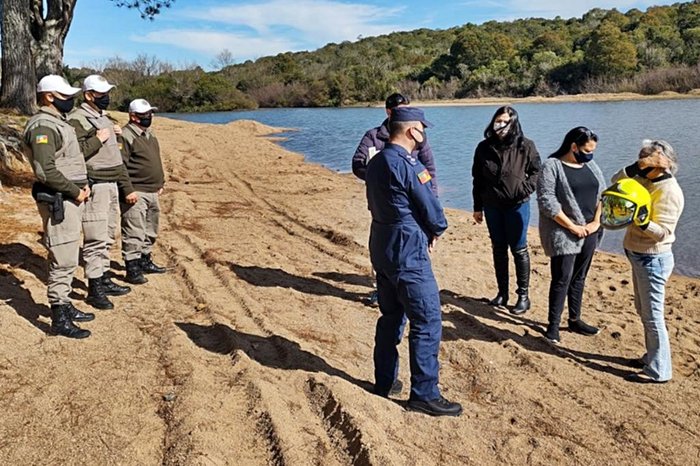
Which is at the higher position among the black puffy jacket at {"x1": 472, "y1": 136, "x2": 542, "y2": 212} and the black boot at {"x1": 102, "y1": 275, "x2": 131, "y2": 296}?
the black puffy jacket at {"x1": 472, "y1": 136, "x2": 542, "y2": 212}

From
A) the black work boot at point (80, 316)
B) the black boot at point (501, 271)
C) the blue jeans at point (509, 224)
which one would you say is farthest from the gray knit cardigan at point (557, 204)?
the black work boot at point (80, 316)

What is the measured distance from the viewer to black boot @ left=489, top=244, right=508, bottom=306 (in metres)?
5.70

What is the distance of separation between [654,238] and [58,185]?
169 inches

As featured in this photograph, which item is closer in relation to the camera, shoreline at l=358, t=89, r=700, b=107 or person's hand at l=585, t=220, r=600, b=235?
person's hand at l=585, t=220, r=600, b=235

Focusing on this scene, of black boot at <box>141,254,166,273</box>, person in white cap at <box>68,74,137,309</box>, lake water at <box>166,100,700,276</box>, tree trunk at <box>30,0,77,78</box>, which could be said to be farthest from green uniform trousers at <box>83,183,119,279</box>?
tree trunk at <box>30,0,77,78</box>

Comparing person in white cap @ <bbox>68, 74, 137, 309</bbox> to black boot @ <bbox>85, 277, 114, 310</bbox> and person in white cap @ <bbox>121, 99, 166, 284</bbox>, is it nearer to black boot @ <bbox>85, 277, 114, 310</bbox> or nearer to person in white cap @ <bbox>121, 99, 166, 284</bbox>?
black boot @ <bbox>85, 277, 114, 310</bbox>

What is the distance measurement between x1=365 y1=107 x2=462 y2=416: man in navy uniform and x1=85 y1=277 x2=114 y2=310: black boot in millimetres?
2883

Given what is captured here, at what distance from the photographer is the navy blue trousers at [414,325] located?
3.48m

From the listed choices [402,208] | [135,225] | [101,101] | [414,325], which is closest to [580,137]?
[402,208]

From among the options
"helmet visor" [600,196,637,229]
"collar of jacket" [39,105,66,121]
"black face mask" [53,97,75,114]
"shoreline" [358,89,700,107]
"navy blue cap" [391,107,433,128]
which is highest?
"shoreline" [358,89,700,107]

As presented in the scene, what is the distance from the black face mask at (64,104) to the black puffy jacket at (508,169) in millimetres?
3466

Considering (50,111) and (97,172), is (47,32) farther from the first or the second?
(50,111)

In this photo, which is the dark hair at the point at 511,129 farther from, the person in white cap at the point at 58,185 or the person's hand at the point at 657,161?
the person in white cap at the point at 58,185

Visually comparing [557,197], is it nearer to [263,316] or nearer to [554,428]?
[554,428]
